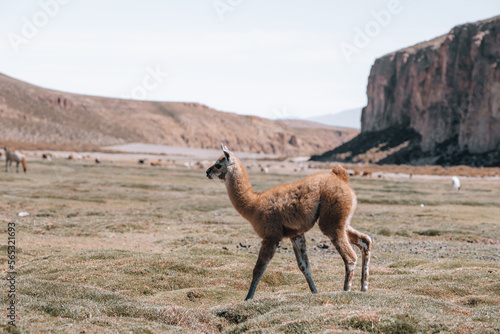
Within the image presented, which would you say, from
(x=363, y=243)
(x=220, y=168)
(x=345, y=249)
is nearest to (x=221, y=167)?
(x=220, y=168)

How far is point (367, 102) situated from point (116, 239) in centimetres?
15058

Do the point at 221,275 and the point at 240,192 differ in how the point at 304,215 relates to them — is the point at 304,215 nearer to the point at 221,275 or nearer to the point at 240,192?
the point at 240,192

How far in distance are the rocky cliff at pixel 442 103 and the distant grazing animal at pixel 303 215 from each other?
87.9m

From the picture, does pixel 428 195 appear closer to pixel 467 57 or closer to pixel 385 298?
pixel 385 298

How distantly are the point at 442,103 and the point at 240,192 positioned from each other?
112758 millimetres

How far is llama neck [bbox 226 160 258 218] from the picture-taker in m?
10.2

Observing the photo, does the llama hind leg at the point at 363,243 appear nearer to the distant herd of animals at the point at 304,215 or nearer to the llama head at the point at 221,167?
the distant herd of animals at the point at 304,215

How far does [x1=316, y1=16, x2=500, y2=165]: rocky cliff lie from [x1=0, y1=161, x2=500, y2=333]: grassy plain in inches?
2758

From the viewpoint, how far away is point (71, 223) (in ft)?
75.9

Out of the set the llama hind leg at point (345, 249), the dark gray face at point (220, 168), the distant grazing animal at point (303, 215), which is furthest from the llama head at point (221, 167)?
the llama hind leg at point (345, 249)

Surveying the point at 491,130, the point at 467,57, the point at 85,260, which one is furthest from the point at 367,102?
the point at 85,260

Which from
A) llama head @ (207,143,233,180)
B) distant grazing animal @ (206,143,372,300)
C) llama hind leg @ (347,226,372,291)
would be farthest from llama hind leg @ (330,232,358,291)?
llama head @ (207,143,233,180)

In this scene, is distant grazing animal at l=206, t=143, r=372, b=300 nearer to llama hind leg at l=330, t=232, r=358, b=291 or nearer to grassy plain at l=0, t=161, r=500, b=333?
llama hind leg at l=330, t=232, r=358, b=291

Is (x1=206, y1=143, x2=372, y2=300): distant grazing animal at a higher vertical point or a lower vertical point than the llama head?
lower
